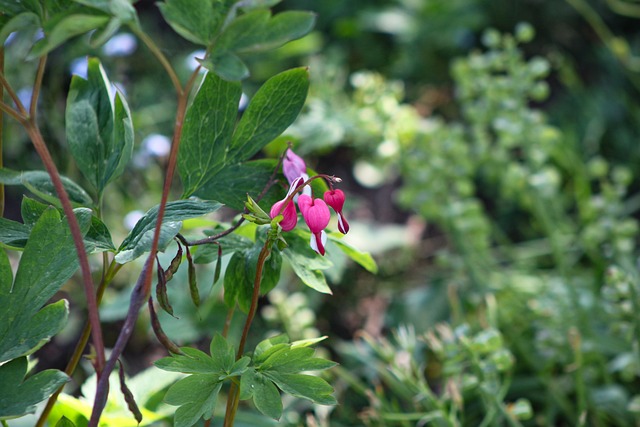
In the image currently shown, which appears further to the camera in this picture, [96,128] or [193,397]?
[96,128]

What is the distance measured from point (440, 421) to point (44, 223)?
0.65 m

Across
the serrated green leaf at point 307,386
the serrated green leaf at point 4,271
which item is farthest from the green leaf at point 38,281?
the serrated green leaf at point 307,386

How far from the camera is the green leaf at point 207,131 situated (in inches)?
26.3

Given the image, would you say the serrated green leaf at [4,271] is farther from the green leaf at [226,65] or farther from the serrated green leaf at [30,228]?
the green leaf at [226,65]

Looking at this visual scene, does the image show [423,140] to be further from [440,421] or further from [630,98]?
[630,98]

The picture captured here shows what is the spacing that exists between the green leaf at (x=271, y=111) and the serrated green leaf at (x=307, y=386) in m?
0.24

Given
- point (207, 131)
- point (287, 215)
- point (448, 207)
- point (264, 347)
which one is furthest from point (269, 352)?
point (448, 207)

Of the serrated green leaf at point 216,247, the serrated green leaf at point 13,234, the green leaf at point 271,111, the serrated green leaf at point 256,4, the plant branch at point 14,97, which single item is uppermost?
the serrated green leaf at point 256,4

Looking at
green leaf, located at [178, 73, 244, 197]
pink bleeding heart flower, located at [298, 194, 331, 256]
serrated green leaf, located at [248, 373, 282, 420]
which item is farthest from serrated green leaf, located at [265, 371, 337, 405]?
green leaf, located at [178, 73, 244, 197]

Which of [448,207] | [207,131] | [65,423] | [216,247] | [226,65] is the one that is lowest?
[448,207]

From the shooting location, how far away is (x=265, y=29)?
533 millimetres

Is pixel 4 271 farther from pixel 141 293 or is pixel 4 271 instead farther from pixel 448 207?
pixel 448 207

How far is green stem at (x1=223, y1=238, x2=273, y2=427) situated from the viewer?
63 centimetres

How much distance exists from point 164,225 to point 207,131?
126mm
